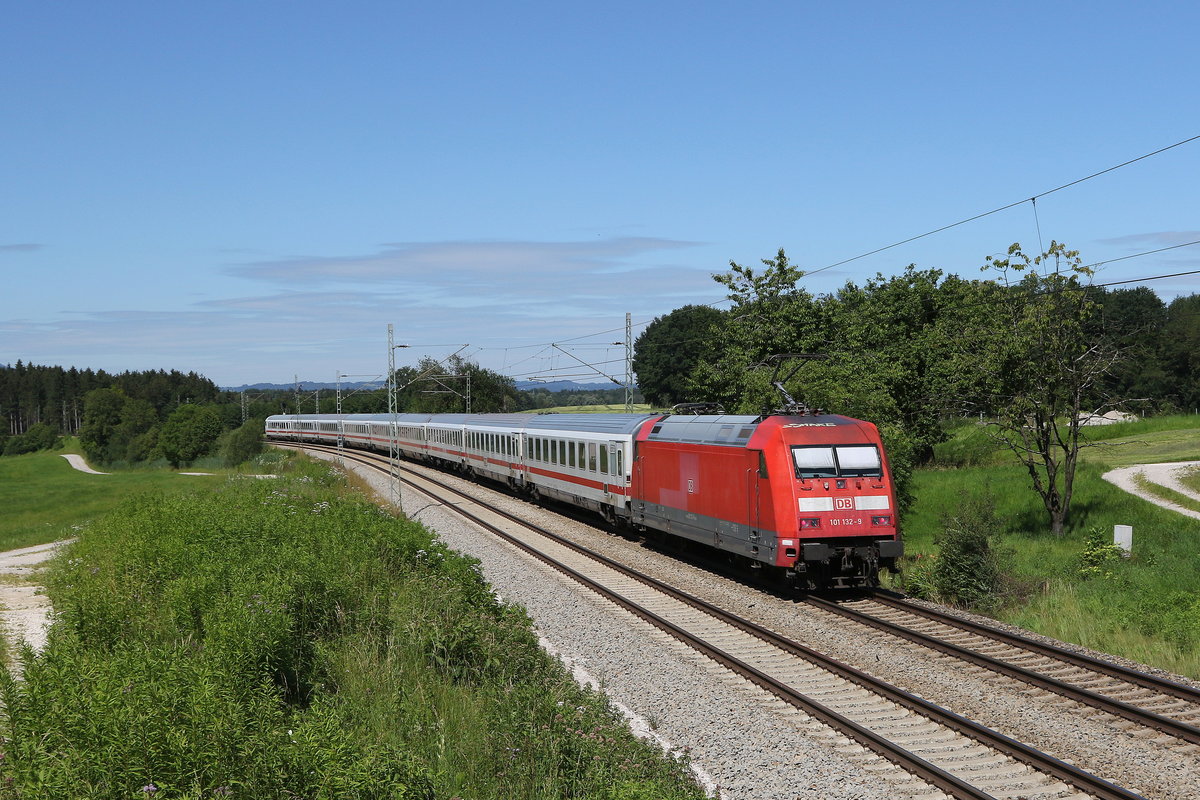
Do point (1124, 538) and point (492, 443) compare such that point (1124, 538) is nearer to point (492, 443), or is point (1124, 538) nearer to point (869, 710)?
point (869, 710)

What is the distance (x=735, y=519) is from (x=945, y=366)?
11.8 metres

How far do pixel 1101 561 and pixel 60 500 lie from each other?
160 ft

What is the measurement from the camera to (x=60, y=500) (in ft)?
168

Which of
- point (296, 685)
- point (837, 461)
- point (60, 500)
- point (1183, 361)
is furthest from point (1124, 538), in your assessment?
point (1183, 361)

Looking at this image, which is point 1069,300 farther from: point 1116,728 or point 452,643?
point 452,643

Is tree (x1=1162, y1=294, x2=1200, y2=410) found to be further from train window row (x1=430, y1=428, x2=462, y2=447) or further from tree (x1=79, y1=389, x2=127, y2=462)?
tree (x1=79, y1=389, x2=127, y2=462)

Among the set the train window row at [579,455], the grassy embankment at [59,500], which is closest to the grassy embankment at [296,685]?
the train window row at [579,455]

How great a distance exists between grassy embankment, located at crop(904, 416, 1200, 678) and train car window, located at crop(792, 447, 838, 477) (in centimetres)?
362

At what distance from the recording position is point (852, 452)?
58.2 feet

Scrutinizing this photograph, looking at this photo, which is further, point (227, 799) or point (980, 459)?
point (980, 459)

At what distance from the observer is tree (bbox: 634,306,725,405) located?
11200cm

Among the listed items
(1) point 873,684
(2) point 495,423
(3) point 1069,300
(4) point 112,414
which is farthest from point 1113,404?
(4) point 112,414

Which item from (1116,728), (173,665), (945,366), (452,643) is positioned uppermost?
(945,366)

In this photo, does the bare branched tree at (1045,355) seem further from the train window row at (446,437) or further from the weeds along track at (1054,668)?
the train window row at (446,437)
